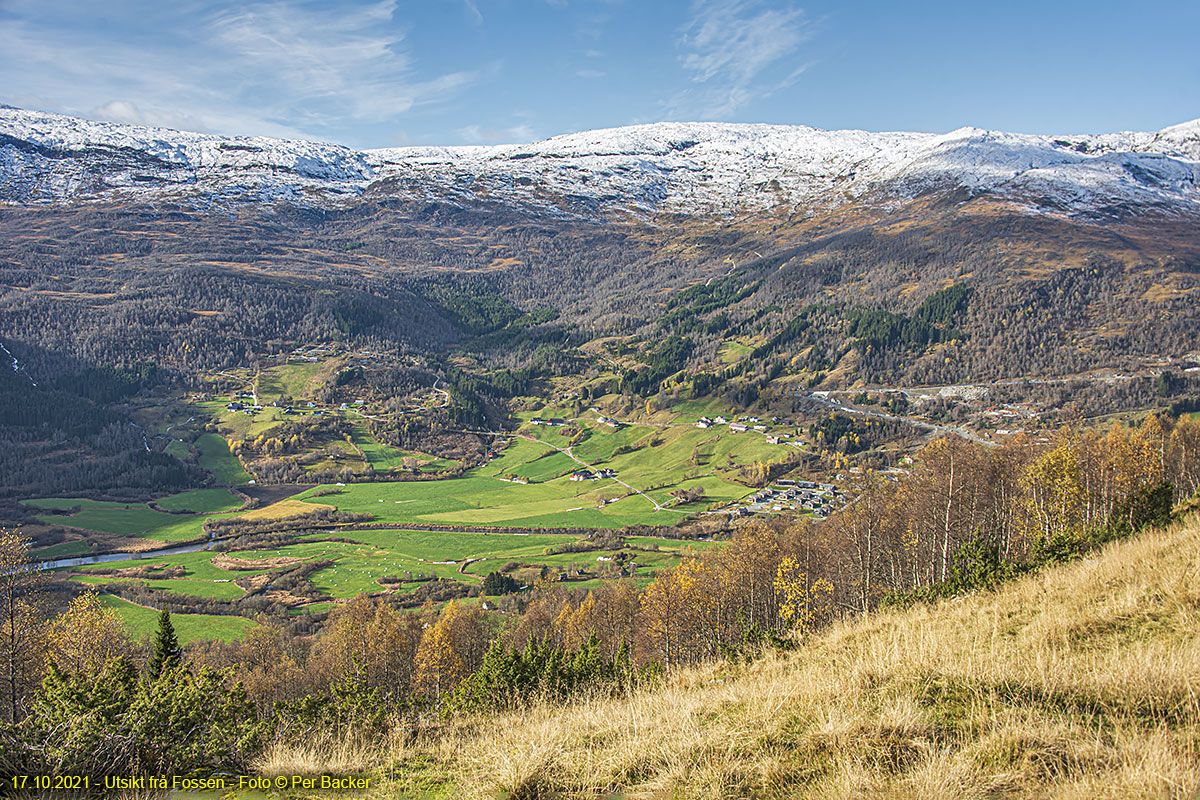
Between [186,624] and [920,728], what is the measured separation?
291 feet

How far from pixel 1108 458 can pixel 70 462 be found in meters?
189

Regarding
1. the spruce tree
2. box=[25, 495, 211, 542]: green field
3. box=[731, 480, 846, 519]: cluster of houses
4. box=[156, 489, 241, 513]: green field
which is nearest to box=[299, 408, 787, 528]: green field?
box=[731, 480, 846, 519]: cluster of houses

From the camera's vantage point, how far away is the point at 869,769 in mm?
5691

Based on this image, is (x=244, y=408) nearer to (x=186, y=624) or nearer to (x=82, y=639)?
(x=186, y=624)

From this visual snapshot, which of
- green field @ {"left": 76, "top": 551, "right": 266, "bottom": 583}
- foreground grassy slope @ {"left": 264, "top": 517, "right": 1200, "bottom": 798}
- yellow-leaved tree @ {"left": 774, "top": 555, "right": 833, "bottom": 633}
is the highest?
foreground grassy slope @ {"left": 264, "top": 517, "right": 1200, "bottom": 798}

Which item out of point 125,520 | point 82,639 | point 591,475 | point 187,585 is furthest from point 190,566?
point 591,475

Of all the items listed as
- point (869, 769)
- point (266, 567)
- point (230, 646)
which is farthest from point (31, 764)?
point (266, 567)

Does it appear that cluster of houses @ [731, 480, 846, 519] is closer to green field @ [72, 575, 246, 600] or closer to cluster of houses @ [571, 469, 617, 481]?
cluster of houses @ [571, 469, 617, 481]

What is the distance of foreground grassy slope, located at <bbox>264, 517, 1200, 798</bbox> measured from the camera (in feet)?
17.5

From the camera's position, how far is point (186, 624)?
7488 cm

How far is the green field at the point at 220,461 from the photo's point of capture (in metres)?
149

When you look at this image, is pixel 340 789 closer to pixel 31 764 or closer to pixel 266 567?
pixel 31 764

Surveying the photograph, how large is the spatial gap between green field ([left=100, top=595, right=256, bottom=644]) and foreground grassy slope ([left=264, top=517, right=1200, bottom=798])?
7452 cm

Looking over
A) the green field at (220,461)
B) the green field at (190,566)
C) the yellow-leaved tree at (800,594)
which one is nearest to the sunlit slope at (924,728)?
the yellow-leaved tree at (800,594)
